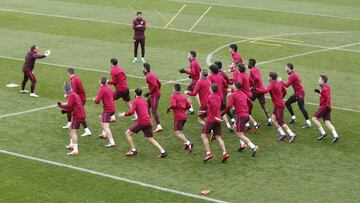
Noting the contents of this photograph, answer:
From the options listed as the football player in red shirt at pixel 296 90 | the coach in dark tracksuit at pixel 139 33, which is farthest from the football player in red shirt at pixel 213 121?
the coach in dark tracksuit at pixel 139 33

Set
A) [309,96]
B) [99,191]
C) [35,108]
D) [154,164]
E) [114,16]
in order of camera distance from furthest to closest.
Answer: [114,16], [309,96], [35,108], [154,164], [99,191]

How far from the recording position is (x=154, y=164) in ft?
57.6

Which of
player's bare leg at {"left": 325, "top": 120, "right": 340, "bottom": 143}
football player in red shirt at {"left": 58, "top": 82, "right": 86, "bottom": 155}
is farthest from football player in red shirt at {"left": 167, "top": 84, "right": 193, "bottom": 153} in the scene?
player's bare leg at {"left": 325, "top": 120, "right": 340, "bottom": 143}

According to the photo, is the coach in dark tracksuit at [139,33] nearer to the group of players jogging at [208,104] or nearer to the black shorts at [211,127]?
the group of players jogging at [208,104]

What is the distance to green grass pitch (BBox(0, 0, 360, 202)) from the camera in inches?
631

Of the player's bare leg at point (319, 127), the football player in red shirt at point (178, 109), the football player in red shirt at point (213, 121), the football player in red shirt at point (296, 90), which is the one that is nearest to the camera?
the football player in red shirt at point (213, 121)

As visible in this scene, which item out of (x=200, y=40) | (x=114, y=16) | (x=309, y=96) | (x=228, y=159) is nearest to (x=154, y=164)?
(x=228, y=159)

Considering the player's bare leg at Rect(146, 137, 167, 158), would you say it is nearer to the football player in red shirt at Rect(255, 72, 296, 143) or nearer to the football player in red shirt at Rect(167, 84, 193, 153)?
the football player in red shirt at Rect(167, 84, 193, 153)

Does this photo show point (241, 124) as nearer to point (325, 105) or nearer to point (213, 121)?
point (213, 121)

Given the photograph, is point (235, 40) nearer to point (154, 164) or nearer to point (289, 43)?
point (289, 43)

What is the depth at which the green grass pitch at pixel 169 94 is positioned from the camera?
1603 centimetres

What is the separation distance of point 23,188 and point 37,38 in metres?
18.5

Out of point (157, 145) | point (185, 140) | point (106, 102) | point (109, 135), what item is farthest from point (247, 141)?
point (106, 102)

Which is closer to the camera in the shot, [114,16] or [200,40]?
[200,40]
